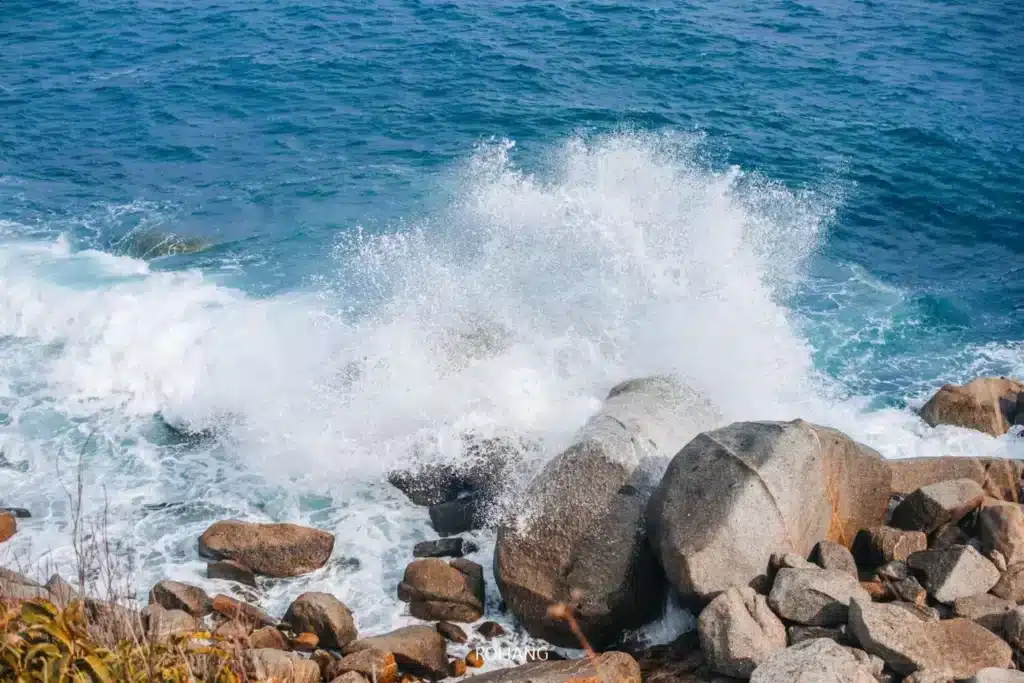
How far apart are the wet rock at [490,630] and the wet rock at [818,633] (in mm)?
3242

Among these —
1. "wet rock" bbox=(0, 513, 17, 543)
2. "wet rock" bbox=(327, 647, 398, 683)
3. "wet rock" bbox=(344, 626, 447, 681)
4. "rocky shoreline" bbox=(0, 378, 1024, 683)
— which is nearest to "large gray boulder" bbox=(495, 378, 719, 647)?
"rocky shoreline" bbox=(0, 378, 1024, 683)

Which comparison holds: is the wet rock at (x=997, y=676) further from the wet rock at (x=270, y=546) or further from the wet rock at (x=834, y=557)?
the wet rock at (x=270, y=546)

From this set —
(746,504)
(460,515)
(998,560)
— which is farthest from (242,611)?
(998,560)

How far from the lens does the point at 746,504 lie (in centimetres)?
1070

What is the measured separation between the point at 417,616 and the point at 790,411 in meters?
7.73

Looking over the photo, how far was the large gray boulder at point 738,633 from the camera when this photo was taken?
9797 mm

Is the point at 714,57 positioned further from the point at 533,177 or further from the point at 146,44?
the point at 146,44

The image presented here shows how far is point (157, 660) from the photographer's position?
697 centimetres

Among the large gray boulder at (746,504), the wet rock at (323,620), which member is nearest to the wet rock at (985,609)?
the large gray boulder at (746,504)

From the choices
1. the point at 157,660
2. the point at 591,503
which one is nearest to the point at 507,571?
the point at 591,503

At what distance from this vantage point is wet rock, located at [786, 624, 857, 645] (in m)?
9.86

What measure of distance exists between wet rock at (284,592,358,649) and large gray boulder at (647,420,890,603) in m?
3.60

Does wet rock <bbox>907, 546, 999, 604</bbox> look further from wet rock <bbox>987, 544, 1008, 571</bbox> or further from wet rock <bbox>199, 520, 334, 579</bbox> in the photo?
wet rock <bbox>199, 520, 334, 579</bbox>

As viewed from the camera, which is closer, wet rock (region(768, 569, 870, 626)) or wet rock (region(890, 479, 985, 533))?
wet rock (region(768, 569, 870, 626))
